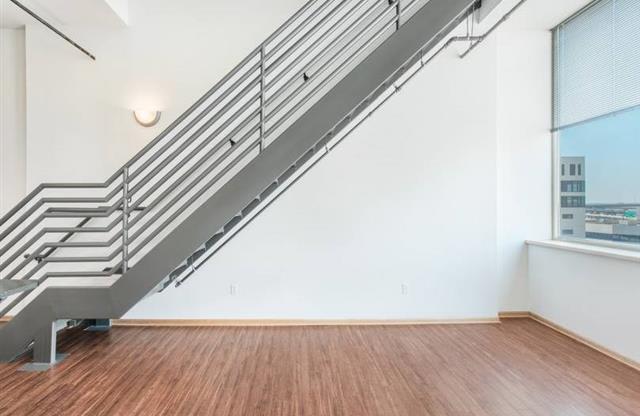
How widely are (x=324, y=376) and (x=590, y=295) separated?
2884mm

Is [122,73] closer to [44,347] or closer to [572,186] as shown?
[44,347]

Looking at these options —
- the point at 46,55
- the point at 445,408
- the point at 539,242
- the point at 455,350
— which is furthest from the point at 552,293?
the point at 46,55

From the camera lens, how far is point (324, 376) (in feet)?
9.83

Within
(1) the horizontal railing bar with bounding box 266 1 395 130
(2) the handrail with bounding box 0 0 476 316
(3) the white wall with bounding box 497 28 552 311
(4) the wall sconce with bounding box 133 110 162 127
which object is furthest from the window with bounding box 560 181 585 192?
(4) the wall sconce with bounding box 133 110 162 127

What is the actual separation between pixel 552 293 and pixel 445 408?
258 centimetres

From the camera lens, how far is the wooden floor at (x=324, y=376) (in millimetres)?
2566

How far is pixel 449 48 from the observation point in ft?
14.5

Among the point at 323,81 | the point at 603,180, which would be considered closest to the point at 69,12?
the point at 323,81

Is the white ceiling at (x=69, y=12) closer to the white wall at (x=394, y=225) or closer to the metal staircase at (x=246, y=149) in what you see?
the metal staircase at (x=246, y=149)

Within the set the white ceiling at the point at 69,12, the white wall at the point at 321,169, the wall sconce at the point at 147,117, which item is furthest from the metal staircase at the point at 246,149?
the white ceiling at the point at 69,12

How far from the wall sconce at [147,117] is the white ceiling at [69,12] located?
41.6 inches

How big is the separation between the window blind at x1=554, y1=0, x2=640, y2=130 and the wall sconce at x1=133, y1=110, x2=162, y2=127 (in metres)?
4.90

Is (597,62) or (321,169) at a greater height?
(597,62)

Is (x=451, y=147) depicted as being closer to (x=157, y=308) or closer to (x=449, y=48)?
(x=449, y=48)
